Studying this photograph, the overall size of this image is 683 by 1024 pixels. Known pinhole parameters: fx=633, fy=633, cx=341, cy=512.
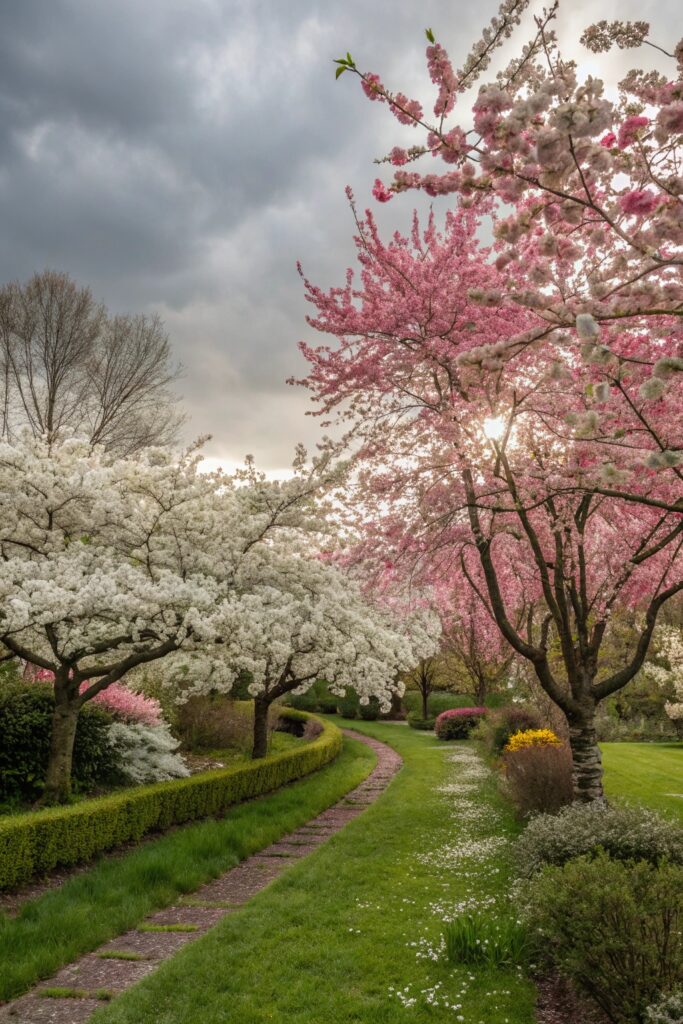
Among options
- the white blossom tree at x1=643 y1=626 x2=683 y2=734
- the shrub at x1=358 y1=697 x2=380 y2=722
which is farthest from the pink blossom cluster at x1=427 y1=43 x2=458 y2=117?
the shrub at x1=358 y1=697 x2=380 y2=722

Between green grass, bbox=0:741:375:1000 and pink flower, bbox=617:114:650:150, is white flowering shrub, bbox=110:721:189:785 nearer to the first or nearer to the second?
green grass, bbox=0:741:375:1000

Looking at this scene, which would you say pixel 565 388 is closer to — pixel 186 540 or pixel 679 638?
pixel 186 540

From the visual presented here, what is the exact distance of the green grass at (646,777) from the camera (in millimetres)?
13320

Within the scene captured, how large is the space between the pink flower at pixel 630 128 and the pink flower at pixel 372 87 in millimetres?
1518

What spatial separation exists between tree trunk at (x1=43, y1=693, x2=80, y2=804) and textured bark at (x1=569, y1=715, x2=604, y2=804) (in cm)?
770

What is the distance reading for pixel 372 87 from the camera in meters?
3.74

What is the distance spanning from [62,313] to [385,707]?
15.9m

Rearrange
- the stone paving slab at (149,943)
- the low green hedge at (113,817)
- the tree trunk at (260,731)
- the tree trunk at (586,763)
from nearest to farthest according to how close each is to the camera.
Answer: the stone paving slab at (149,943)
the low green hedge at (113,817)
the tree trunk at (586,763)
the tree trunk at (260,731)

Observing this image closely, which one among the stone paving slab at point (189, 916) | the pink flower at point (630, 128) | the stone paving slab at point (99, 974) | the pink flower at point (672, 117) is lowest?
the stone paving slab at point (189, 916)

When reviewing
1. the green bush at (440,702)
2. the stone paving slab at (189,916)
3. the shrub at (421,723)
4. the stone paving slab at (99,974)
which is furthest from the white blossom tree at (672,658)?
the stone paving slab at (99,974)

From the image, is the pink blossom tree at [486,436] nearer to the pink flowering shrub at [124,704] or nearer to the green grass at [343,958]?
the green grass at [343,958]

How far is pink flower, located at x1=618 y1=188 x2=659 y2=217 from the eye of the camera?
3736mm

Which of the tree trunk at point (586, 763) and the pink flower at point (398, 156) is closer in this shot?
the pink flower at point (398, 156)

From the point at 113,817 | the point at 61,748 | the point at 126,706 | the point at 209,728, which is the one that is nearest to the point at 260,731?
the point at 126,706
